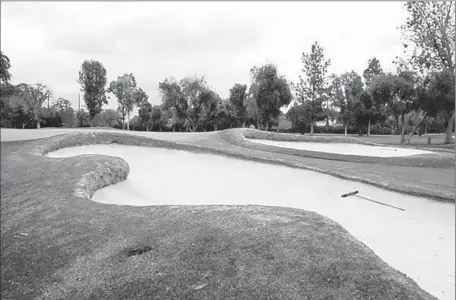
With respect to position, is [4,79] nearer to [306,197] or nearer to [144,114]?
[306,197]

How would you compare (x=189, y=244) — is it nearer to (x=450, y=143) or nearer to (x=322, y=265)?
(x=322, y=265)

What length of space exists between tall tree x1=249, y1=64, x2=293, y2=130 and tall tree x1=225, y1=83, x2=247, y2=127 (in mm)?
7248

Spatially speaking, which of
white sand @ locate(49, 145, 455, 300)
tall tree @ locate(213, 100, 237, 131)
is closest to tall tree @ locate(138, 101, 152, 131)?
tall tree @ locate(213, 100, 237, 131)

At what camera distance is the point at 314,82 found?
133 ft

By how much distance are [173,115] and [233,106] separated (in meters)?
6.91

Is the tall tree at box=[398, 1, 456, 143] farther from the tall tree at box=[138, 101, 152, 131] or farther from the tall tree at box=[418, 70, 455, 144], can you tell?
the tall tree at box=[138, 101, 152, 131]

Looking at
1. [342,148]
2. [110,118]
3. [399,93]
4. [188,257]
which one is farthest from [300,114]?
[188,257]

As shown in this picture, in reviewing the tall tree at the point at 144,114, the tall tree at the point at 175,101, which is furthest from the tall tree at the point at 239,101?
the tall tree at the point at 144,114

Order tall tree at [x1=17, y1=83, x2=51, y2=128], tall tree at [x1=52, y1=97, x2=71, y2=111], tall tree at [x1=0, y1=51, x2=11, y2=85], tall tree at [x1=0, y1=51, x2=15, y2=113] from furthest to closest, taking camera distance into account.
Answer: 1. tall tree at [x1=52, y1=97, x2=71, y2=111]
2. tall tree at [x1=17, y1=83, x2=51, y2=128]
3. tall tree at [x1=0, y1=51, x2=15, y2=113]
4. tall tree at [x1=0, y1=51, x2=11, y2=85]

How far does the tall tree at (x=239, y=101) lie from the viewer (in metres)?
38.6

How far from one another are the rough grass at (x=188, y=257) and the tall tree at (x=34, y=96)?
27.5 meters

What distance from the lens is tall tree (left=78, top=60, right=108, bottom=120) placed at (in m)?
42.8

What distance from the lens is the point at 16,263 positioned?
4664 millimetres

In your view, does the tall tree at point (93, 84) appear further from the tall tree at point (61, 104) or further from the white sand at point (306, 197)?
the white sand at point (306, 197)
